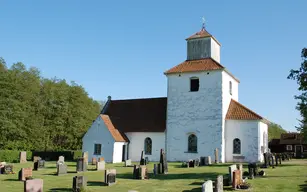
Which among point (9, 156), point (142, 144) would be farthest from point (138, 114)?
point (9, 156)

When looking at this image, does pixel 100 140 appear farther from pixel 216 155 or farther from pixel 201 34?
pixel 201 34

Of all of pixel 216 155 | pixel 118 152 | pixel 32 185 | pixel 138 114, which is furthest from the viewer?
pixel 138 114

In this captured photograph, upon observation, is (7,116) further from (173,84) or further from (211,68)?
(211,68)

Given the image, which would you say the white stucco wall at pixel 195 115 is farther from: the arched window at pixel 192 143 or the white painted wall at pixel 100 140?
the white painted wall at pixel 100 140

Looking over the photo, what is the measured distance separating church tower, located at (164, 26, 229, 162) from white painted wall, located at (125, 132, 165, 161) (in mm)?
856

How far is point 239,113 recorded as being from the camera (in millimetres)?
32156

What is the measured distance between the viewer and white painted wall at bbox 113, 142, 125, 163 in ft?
109

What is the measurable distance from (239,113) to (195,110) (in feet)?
14.6

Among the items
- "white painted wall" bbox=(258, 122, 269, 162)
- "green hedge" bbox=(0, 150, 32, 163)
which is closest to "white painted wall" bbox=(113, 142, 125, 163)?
"green hedge" bbox=(0, 150, 32, 163)

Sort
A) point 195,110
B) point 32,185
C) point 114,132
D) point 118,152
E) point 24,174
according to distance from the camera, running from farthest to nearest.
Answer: point 114,132 → point 118,152 → point 195,110 → point 24,174 → point 32,185

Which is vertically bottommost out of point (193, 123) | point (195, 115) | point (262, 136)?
point (262, 136)

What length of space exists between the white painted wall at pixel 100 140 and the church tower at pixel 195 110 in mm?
6047

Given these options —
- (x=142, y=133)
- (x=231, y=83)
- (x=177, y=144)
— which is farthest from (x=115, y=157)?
(x=231, y=83)

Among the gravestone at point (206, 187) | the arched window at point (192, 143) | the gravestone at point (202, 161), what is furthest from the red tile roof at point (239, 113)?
the gravestone at point (206, 187)
